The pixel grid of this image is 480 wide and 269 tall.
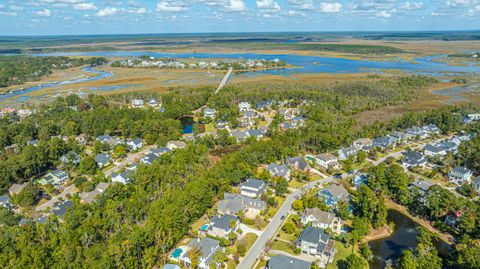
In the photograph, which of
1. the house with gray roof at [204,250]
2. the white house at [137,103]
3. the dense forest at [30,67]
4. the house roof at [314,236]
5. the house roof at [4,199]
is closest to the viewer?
the house with gray roof at [204,250]

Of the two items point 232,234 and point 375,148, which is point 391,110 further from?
point 232,234

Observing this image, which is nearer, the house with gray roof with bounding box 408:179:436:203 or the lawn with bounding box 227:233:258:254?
the lawn with bounding box 227:233:258:254

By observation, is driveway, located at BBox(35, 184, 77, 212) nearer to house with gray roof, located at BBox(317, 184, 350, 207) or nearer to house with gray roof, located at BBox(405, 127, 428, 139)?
house with gray roof, located at BBox(317, 184, 350, 207)

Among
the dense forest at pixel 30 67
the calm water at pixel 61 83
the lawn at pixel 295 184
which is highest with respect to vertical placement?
the dense forest at pixel 30 67

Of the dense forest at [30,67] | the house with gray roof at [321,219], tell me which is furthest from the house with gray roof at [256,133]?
the dense forest at [30,67]

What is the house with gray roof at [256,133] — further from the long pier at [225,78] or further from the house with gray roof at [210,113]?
the long pier at [225,78]

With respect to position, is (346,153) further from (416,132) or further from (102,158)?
(102,158)

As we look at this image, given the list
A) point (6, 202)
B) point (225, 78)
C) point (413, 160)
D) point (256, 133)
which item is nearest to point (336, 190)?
point (413, 160)

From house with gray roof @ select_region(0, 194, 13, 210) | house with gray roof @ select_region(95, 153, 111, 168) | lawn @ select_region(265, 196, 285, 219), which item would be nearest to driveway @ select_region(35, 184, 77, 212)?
house with gray roof @ select_region(0, 194, 13, 210)
